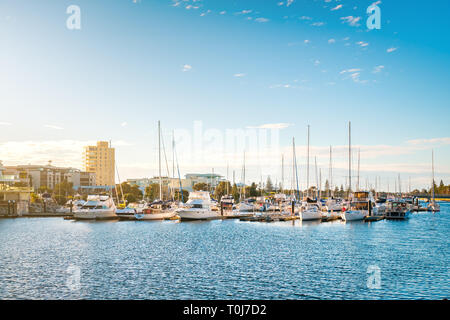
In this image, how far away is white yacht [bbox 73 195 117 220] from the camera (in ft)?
318

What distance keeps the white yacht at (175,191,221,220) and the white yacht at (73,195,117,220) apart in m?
20.4

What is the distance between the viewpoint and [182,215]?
89.8 metres

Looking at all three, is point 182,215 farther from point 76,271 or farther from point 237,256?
point 76,271

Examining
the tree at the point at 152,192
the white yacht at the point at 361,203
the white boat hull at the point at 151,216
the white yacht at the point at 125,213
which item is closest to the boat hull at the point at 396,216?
the white yacht at the point at 361,203

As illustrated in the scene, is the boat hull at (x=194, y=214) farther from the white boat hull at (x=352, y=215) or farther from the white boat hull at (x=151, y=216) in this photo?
the white boat hull at (x=352, y=215)

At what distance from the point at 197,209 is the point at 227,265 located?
53123 millimetres

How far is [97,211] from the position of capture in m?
97.4

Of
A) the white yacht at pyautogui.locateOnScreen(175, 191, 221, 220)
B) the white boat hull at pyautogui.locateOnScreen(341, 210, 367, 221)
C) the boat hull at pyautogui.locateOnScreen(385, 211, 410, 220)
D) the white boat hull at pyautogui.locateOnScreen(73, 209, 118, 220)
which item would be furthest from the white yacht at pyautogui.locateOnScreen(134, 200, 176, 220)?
the boat hull at pyautogui.locateOnScreen(385, 211, 410, 220)

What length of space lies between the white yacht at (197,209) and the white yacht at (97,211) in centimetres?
2040
